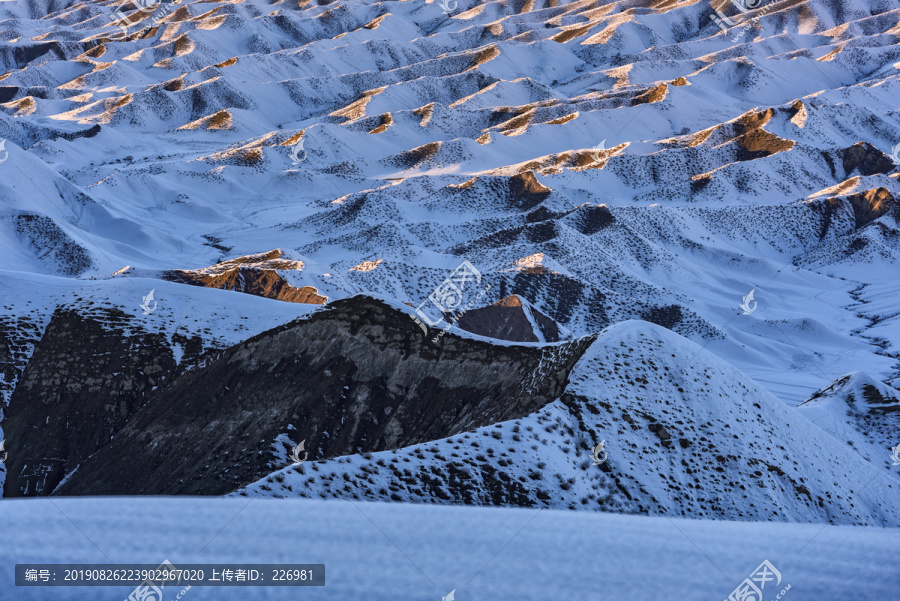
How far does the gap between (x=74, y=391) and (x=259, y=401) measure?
7.24 metres

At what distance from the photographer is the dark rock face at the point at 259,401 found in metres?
16.7

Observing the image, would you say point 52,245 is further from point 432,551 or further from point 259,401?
point 432,551

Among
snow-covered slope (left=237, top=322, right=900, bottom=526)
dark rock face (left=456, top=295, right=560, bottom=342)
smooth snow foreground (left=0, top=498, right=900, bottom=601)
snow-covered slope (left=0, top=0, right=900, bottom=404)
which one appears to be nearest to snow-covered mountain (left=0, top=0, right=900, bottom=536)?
snow-covered slope (left=237, top=322, right=900, bottom=526)

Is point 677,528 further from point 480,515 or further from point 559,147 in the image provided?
point 559,147

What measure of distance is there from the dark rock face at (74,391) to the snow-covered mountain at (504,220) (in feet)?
0.39

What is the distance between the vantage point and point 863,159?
7556 cm

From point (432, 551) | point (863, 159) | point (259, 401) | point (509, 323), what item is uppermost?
point (432, 551)

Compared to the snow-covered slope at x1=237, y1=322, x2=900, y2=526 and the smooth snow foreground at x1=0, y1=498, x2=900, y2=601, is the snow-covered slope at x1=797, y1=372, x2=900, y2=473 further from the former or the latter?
the smooth snow foreground at x1=0, y1=498, x2=900, y2=601

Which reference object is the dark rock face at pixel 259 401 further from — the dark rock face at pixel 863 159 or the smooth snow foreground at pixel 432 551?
the dark rock face at pixel 863 159

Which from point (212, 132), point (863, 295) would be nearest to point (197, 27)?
point (212, 132)

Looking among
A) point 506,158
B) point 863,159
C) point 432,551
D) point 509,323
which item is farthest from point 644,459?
point 863,159

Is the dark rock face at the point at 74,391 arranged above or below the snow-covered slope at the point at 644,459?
below

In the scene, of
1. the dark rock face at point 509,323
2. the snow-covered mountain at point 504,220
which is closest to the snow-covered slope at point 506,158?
the snow-covered mountain at point 504,220

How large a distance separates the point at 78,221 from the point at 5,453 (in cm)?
4061
